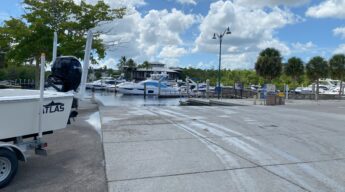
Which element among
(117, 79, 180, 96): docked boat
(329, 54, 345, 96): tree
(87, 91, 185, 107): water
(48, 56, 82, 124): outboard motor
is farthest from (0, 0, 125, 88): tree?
(329, 54, 345, 96): tree

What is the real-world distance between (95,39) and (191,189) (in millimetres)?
17311

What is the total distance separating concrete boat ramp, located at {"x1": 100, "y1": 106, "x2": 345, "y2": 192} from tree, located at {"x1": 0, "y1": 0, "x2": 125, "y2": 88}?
28.2 ft

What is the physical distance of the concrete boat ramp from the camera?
20.0 feet

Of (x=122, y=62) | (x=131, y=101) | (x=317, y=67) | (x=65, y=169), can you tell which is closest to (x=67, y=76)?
(x=65, y=169)

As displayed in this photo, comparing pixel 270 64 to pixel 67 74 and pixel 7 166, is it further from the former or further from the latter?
pixel 7 166

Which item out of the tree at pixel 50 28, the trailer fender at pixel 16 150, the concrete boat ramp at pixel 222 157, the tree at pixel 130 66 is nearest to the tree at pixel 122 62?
the tree at pixel 130 66

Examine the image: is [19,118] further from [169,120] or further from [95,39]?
[95,39]

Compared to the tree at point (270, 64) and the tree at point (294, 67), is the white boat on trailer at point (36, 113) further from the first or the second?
the tree at point (294, 67)

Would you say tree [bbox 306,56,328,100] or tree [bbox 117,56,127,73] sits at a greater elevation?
tree [bbox 117,56,127,73]

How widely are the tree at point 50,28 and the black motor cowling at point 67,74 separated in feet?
38.2

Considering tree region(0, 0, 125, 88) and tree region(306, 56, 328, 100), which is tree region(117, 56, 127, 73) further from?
tree region(0, 0, 125, 88)

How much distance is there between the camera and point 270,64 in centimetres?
5056

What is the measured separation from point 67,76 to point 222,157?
372 centimetres

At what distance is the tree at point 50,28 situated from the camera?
768 inches
